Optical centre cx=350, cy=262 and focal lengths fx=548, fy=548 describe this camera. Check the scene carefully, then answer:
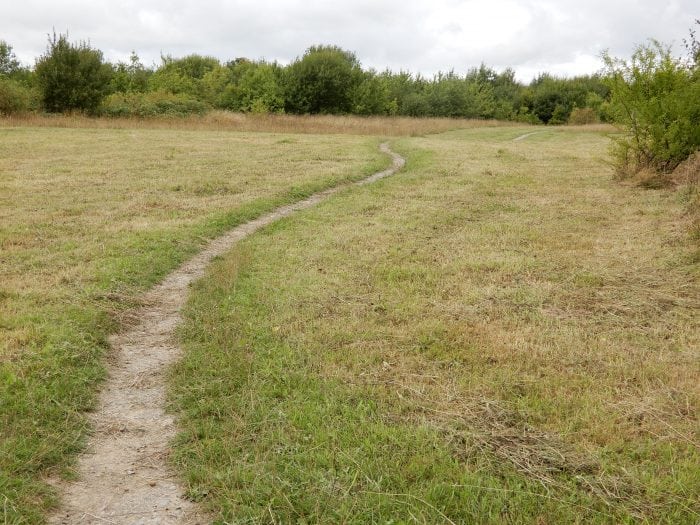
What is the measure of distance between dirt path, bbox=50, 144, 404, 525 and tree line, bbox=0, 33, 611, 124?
1528cm

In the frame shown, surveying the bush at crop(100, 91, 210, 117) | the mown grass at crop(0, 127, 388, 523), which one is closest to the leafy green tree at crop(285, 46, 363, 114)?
the bush at crop(100, 91, 210, 117)

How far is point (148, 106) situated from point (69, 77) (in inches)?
195

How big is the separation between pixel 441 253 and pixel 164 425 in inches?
221

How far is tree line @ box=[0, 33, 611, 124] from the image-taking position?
3534 centimetres

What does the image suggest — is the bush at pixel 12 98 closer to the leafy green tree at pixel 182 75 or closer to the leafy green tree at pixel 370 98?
the leafy green tree at pixel 182 75

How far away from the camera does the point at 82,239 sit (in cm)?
906

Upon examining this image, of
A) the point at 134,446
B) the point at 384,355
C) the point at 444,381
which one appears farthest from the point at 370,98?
the point at 134,446

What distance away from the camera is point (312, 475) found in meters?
3.60

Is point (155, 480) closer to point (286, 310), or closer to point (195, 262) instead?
point (286, 310)

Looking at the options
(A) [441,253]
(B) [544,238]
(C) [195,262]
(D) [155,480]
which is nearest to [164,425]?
(D) [155,480]

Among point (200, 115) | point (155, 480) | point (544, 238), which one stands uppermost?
point (200, 115)

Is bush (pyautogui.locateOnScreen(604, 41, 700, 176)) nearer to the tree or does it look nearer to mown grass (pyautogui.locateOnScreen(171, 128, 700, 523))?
mown grass (pyautogui.locateOnScreen(171, 128, 700, 523))

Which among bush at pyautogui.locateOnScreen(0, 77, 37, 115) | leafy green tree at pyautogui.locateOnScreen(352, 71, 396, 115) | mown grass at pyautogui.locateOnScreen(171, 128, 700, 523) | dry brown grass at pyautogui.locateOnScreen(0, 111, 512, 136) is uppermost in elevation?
leafy green tree at pyautogui.locateOnScreen(352, 71, 396, 115)

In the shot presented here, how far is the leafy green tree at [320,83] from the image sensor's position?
150ft
